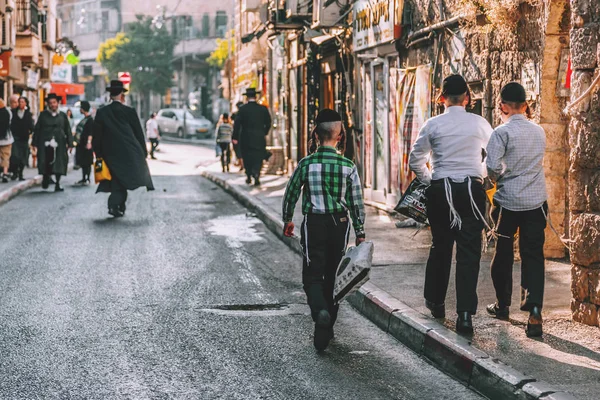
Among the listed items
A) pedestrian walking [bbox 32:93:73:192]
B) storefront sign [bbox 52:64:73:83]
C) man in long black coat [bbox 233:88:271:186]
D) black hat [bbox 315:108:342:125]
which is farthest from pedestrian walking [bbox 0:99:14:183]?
storefront sign [bbox 52:64:73:83]

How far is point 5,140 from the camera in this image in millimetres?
23547

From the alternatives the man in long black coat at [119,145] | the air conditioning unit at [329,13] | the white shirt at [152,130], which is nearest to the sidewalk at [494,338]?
the man in long black coat at [119,145]

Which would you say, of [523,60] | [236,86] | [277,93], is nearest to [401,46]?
[523,60]

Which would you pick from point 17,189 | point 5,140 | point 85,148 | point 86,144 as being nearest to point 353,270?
point 17,189

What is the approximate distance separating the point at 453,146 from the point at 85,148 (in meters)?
16.4

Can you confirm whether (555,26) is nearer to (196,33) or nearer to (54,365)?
(54,365)

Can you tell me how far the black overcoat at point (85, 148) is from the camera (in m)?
23.1

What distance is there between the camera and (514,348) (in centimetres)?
728

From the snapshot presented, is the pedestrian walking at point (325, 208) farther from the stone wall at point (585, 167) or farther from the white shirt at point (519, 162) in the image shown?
the stone wall at point (585, 167)

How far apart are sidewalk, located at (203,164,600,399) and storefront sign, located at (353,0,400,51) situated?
230 inches

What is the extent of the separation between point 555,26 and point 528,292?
4.06m

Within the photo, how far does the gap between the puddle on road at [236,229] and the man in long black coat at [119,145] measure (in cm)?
134

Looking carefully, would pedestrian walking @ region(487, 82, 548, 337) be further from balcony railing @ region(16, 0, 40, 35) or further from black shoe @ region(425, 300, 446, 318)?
balcony railing @ region(16, 0, 40, 35)

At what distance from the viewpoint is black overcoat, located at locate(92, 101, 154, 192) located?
16812 millimetres
